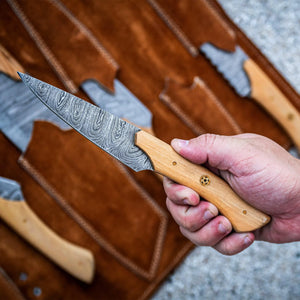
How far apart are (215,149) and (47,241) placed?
44 cm

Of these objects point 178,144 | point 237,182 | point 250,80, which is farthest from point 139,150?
point 250,80

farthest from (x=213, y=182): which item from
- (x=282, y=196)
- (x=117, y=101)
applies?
(x=117, y=101)

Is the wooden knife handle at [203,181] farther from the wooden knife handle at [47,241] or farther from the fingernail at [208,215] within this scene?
the wooden knife handle at [47,241]

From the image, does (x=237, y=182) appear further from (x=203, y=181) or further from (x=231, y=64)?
(x=231, y=64)

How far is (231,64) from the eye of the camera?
0.87m

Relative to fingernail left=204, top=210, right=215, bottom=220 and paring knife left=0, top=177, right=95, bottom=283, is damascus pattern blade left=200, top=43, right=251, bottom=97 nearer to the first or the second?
fingernail left=204, top=210, right=215, bottom=220

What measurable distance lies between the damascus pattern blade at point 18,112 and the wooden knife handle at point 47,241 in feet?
0.44

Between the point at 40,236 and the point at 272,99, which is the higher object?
the point at 40,236

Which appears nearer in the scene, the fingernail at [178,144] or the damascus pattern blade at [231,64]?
the fingernail at [178,144]

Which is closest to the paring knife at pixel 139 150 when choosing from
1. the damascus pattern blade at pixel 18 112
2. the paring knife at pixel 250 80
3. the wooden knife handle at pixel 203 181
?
the wooden knife handle at pixel 203 181

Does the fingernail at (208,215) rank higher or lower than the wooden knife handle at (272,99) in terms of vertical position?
higher

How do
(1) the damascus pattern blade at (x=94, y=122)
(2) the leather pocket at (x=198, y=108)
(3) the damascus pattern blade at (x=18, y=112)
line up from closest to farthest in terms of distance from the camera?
1. (1) the damascus pattern blade at (x=94, y=122)
2. (3) the damascus pattern blade at (x=18, y=112)
3. (2) the leather pocket at (x=198, y=108)

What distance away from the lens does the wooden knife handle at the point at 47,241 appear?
0.75 m

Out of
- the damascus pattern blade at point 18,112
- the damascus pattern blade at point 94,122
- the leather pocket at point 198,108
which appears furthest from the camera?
the leather pocket at point 198,108
